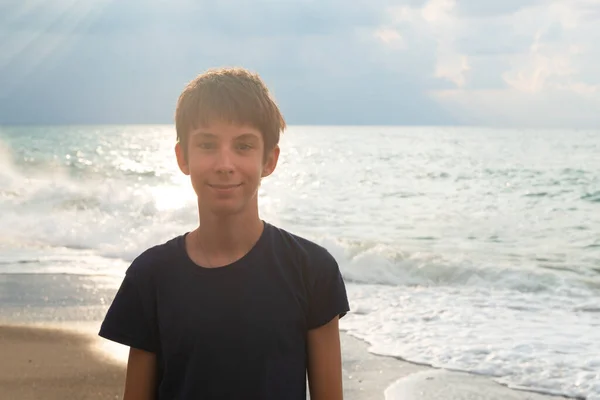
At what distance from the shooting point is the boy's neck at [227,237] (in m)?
2.19

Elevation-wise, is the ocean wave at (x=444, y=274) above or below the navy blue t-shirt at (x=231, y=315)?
below

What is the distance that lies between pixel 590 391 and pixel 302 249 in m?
4.13

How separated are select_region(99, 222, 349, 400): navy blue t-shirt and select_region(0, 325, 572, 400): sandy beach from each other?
2.67 meters

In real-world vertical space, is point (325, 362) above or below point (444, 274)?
above

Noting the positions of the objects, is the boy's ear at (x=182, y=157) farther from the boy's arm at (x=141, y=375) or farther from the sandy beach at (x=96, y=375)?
the sandy beach at (x=96, y=375)

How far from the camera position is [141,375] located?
2.20 m

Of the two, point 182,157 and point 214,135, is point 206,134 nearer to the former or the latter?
point 214,135

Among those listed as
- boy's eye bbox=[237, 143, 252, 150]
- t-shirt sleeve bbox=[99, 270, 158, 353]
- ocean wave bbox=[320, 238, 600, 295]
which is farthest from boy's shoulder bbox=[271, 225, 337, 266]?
ocean wave bbox=[320, 238, 600, 295]

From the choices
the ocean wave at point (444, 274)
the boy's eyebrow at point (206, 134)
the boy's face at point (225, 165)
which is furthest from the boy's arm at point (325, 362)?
the ocean wave at point (444, 274)

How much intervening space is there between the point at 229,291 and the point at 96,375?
10.7 ft

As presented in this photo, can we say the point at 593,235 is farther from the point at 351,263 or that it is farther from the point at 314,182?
the point at 314,182

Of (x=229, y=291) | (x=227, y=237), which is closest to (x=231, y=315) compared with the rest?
(x=229, y=291)

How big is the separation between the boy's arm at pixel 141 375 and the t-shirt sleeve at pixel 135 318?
0.11 ft

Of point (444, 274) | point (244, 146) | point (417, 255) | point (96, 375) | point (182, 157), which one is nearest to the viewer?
point (244, 146)
